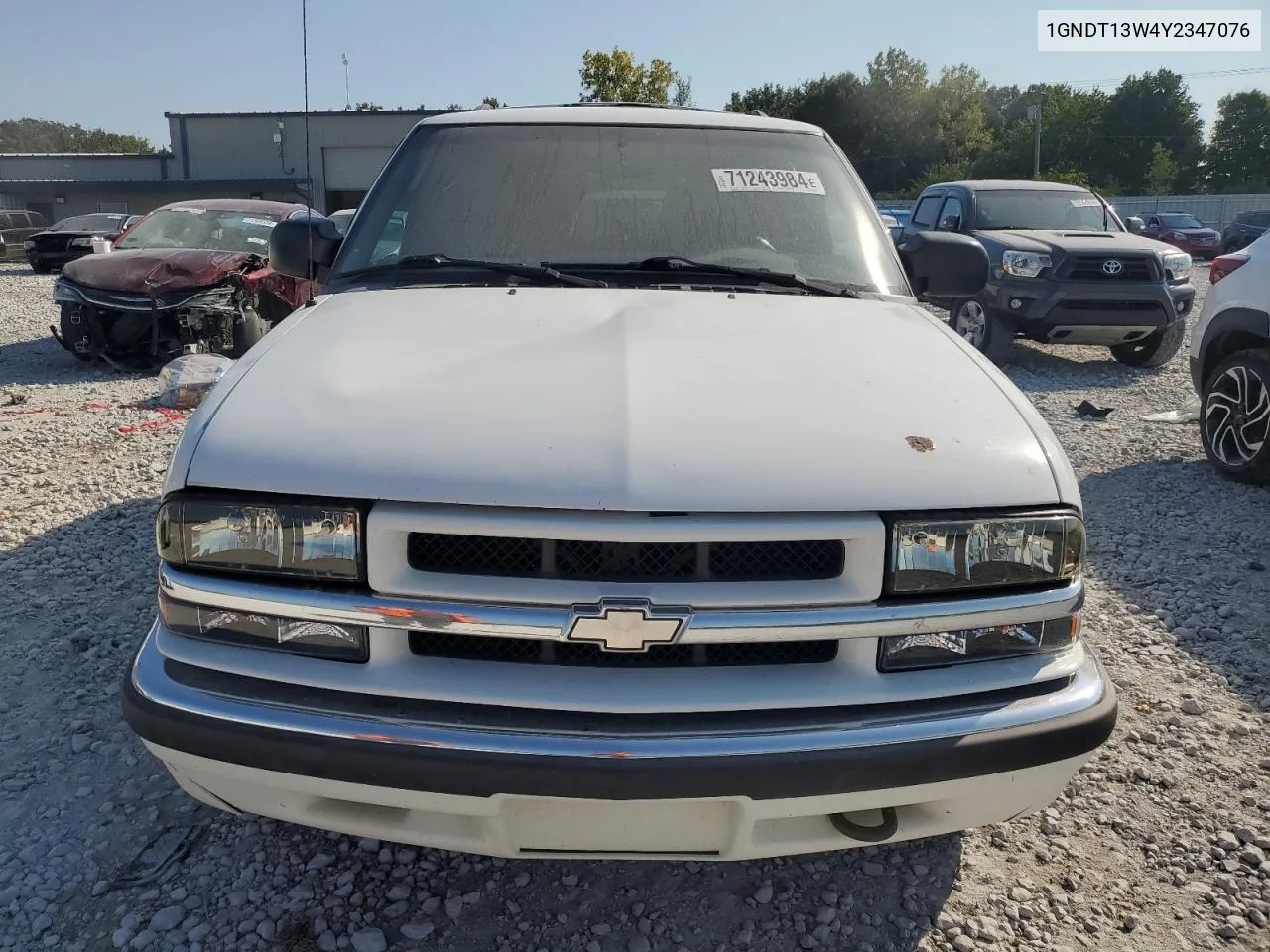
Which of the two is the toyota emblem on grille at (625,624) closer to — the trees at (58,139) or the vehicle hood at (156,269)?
the vehicle hood at (156,269)

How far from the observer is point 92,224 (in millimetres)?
22969

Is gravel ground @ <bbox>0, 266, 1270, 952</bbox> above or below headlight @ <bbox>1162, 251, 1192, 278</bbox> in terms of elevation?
below

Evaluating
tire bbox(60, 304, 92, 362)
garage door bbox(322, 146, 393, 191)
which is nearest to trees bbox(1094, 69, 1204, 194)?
garage door bbox(322, 146, 393, 191)

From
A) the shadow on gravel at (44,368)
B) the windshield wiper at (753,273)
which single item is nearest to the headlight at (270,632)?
the windshield wiper at (753,273)

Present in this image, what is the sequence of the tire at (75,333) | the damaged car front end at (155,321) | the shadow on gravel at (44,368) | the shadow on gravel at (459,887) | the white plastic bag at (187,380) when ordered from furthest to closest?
the shadow on gravel at (44,368)
the tire at (75,333)
the damaged car front end at (155,321)
the white plastic bag at (187,380)
the shadow on gravel at (459,887)

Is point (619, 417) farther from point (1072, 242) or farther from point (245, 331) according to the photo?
point (1072, 242)

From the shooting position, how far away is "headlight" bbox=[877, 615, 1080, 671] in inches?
71.3

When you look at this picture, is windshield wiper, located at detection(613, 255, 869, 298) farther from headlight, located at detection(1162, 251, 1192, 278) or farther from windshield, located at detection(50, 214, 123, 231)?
windshield, located at detection(50, 214, 123, 231)

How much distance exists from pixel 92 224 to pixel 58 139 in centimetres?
9682

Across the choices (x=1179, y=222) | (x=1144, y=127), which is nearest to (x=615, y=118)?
(x=1179, y=222)

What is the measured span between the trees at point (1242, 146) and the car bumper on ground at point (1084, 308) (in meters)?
60.9

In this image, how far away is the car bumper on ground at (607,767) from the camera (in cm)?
167

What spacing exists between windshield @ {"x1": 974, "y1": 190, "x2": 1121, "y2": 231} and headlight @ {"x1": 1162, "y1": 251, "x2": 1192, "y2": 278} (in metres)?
0.85

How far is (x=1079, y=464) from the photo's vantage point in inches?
241
